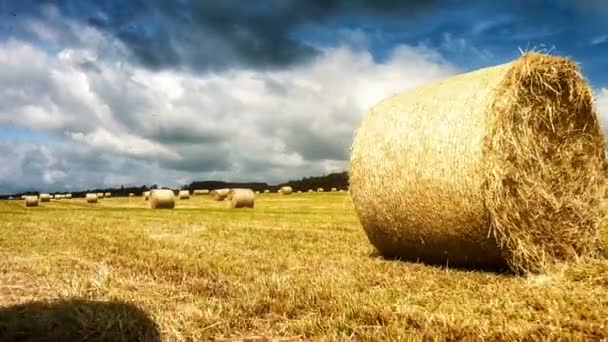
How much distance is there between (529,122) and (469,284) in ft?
9.91

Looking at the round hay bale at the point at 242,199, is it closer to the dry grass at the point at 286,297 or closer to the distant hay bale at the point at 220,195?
the distant hay bale at the point at 220,195

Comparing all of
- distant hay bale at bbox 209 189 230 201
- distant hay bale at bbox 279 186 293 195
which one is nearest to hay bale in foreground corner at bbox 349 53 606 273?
distant hay bale at bbox 209 189 230 201

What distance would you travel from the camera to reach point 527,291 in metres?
6.25

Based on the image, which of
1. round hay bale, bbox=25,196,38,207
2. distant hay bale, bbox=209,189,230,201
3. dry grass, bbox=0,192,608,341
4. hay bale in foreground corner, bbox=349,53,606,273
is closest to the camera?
dry grass, bbox=0,192,608,341

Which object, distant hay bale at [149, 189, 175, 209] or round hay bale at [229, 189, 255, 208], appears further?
distant hay bale at [149, 189, 175, 209]

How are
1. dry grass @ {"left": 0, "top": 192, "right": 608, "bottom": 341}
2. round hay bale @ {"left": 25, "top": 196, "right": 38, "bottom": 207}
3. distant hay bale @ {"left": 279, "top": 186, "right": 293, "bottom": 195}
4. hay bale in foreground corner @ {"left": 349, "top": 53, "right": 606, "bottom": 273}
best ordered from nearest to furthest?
1. dry grass @ {"left": 0, "top": 192, "right": 608, "bottom": 341}
2. hay bale in foreground corner @ {"left": 349, "top": 53, "right": 606, "bottom": 273}
3. round hay bale @ {"left": 25, "top": 196, "right": 38, "bottom": 207}
4. distant hay bale @ {"left": 279, "top": 186, "right": 293, "bottom": 195}

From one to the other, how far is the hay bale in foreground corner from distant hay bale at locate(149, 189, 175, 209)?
25907mm

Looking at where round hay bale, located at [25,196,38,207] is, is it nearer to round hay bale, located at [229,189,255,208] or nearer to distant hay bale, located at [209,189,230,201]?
distant hay bale, located at [209,189,230,201]

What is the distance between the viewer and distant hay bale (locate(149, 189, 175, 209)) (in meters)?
34.3

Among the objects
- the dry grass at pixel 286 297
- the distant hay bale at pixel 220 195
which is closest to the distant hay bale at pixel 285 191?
the distant hay bale at pixel 220 195

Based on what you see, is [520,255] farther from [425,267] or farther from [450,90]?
[450,90]

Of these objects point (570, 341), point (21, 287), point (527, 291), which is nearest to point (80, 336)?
point (21, 287)

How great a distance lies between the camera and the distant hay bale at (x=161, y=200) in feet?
113

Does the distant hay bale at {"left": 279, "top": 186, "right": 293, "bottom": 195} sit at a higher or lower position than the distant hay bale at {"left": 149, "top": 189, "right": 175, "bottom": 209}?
higher
